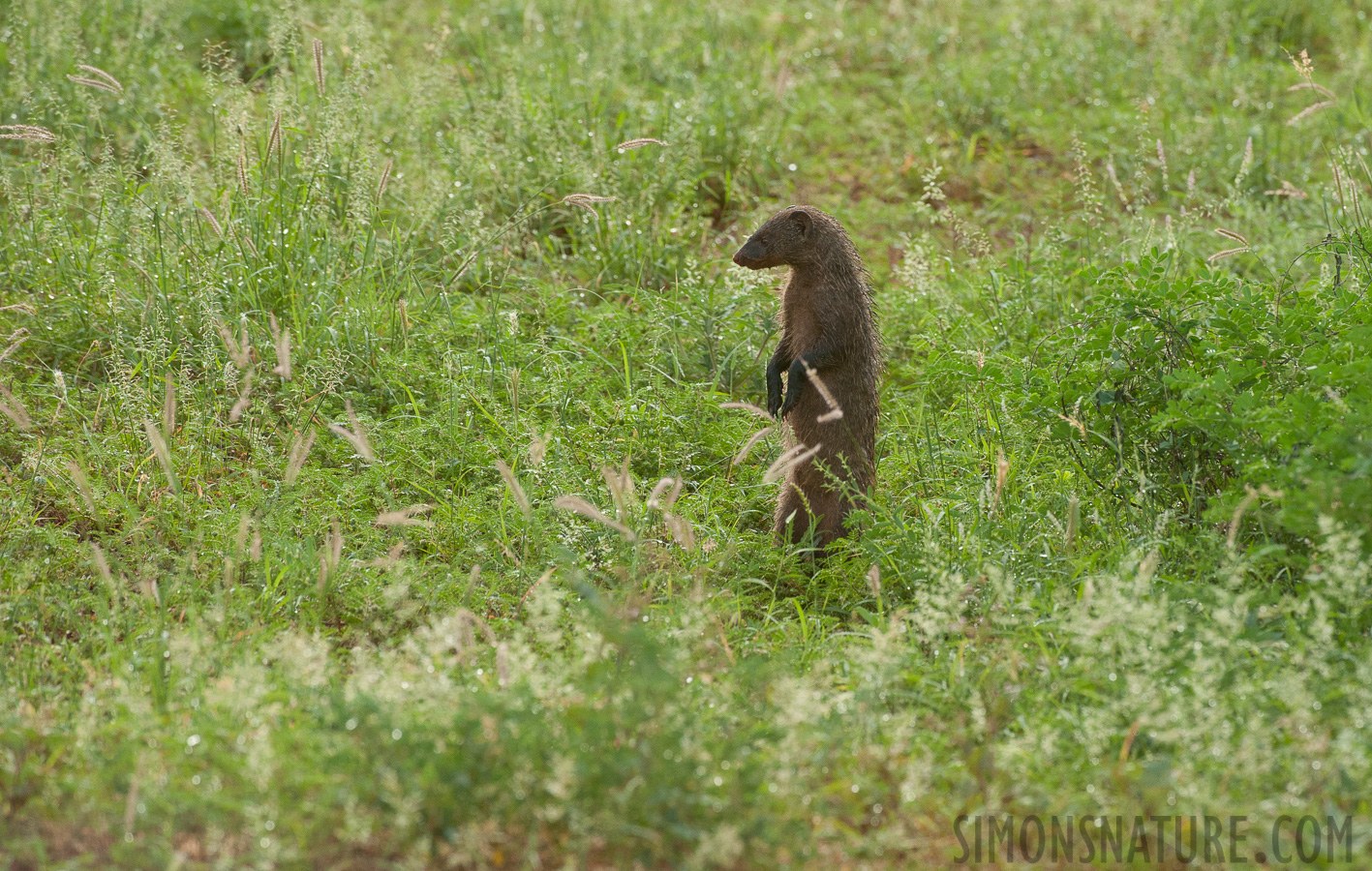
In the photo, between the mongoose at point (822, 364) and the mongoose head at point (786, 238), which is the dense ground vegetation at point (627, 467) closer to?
the mongoose at point (822, 364)

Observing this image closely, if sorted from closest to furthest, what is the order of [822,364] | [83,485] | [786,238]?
1. [83,485]
2. [822,364]
3. [786,238]

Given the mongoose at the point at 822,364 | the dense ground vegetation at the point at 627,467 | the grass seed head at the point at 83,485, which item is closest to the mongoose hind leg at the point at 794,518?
the mongoose at the point at 822,364

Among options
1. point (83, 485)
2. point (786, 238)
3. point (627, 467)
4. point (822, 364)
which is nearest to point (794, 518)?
point (822, 364)

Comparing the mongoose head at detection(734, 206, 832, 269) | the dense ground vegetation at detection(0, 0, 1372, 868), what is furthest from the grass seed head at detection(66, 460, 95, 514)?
the mongoose head at detection(734, 206, 832, 269)

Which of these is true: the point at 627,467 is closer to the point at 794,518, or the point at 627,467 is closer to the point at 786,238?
the point at 794,518

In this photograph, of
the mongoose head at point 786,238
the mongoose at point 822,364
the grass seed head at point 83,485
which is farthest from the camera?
the mongoose head at point 786,238

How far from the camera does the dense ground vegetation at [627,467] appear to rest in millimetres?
2844

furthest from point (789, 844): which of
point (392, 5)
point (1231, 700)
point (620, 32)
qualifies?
point (392, 5)

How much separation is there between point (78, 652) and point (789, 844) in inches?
89.9

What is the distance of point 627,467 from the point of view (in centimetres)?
398

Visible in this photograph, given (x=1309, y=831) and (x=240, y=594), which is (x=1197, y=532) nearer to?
(x=1309, y=831)

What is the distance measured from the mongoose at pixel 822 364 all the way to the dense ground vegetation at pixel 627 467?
0.22m

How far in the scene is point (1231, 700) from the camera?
318 centimetres

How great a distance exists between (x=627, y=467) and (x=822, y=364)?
0.98 meters
